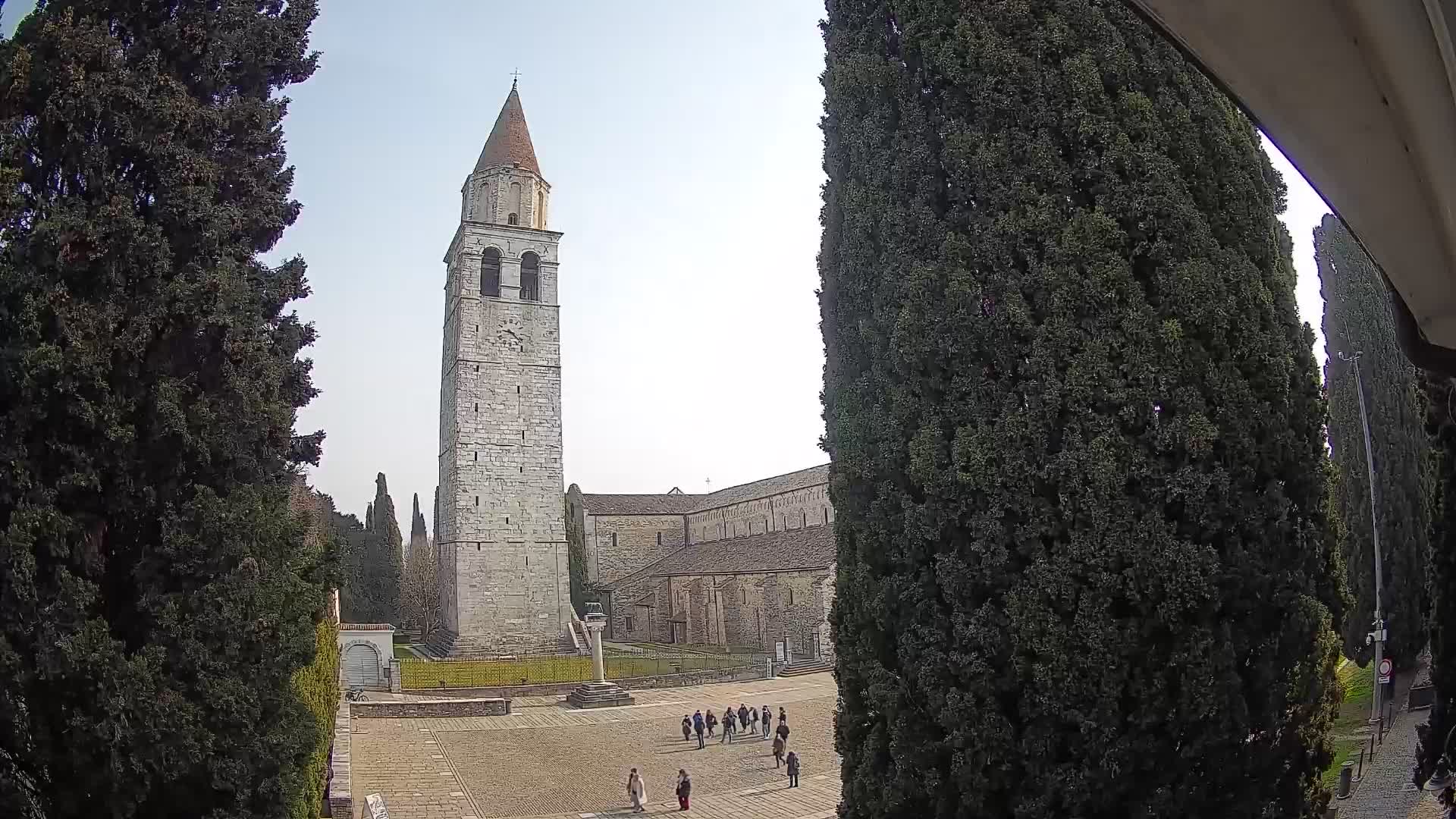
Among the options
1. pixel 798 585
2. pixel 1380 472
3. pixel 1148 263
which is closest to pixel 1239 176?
pixel 1148 263

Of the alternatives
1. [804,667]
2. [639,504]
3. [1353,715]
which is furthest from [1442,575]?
[639,504]

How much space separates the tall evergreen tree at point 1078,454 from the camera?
17.7 ft

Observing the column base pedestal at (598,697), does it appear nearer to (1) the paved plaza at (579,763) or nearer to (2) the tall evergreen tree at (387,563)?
(1) the paved plaza at (579,763)

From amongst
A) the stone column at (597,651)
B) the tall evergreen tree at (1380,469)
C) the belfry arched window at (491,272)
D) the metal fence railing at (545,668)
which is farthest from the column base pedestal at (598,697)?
the belfry arched window at (491,272)

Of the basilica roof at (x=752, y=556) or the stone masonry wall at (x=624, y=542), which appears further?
the stone masonry wall at (x=624, y=542)

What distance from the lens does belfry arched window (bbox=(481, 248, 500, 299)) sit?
37.8m

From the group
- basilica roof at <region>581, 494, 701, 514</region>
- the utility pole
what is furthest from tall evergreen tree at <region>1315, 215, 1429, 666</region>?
basilica roof at <region>581, 494, 701, 514</region>

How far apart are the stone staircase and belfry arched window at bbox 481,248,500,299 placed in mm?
19266

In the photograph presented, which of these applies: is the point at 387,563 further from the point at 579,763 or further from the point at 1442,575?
the point at 1442,575

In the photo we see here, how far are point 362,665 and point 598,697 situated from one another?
8265 millimetres

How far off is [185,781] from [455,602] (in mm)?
30722

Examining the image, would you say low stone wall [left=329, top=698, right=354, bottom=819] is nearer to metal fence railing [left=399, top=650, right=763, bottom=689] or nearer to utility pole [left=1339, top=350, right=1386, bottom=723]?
metal fence railing [left=399, top=650, right=763, bottom=689]

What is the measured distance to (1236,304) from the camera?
5738mm

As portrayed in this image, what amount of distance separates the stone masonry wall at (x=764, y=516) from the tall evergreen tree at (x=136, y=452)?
33.0 meters
